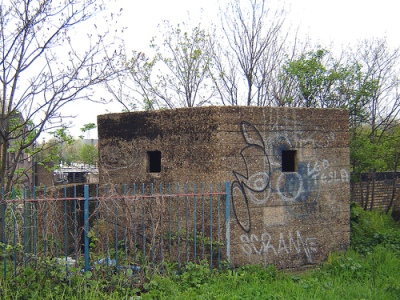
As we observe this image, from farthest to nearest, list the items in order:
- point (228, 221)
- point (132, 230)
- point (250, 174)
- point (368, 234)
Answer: point (368, 234) < point (250, 174) < point (228, 221) < point (132, 230)

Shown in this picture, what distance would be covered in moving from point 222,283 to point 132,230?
1.44 metres

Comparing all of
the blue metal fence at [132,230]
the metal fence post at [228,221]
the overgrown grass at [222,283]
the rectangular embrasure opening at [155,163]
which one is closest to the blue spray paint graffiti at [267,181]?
the metal fence post at [228,221]

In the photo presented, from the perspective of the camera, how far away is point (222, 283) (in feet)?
18.1

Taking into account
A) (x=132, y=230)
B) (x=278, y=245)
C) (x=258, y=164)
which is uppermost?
(x=258, y=164)

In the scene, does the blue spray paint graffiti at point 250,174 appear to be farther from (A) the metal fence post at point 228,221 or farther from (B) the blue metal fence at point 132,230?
(B) the blue metal fence at point 132,230

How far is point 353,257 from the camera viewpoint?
698 centimetres

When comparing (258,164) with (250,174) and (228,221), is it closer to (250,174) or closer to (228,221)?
(250,174)

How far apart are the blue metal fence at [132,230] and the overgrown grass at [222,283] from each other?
0.58ft

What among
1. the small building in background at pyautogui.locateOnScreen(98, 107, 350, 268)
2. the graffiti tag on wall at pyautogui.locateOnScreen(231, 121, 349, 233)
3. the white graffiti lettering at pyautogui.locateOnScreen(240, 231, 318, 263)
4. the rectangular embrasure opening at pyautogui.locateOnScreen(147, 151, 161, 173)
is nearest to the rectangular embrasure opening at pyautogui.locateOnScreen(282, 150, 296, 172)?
the small building in background at pyautogui.locateOnScreen(98, 107, 350, 268)

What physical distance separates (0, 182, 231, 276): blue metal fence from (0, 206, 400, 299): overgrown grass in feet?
0.58

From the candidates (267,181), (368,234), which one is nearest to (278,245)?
(267,181)

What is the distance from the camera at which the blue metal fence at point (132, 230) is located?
5.23 m

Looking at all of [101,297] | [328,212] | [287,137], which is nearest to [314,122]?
[287,137]

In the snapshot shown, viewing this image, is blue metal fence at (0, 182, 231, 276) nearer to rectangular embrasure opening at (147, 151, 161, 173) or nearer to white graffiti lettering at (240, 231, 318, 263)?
white graffiti lettering at (240, 231, 318, 263)
